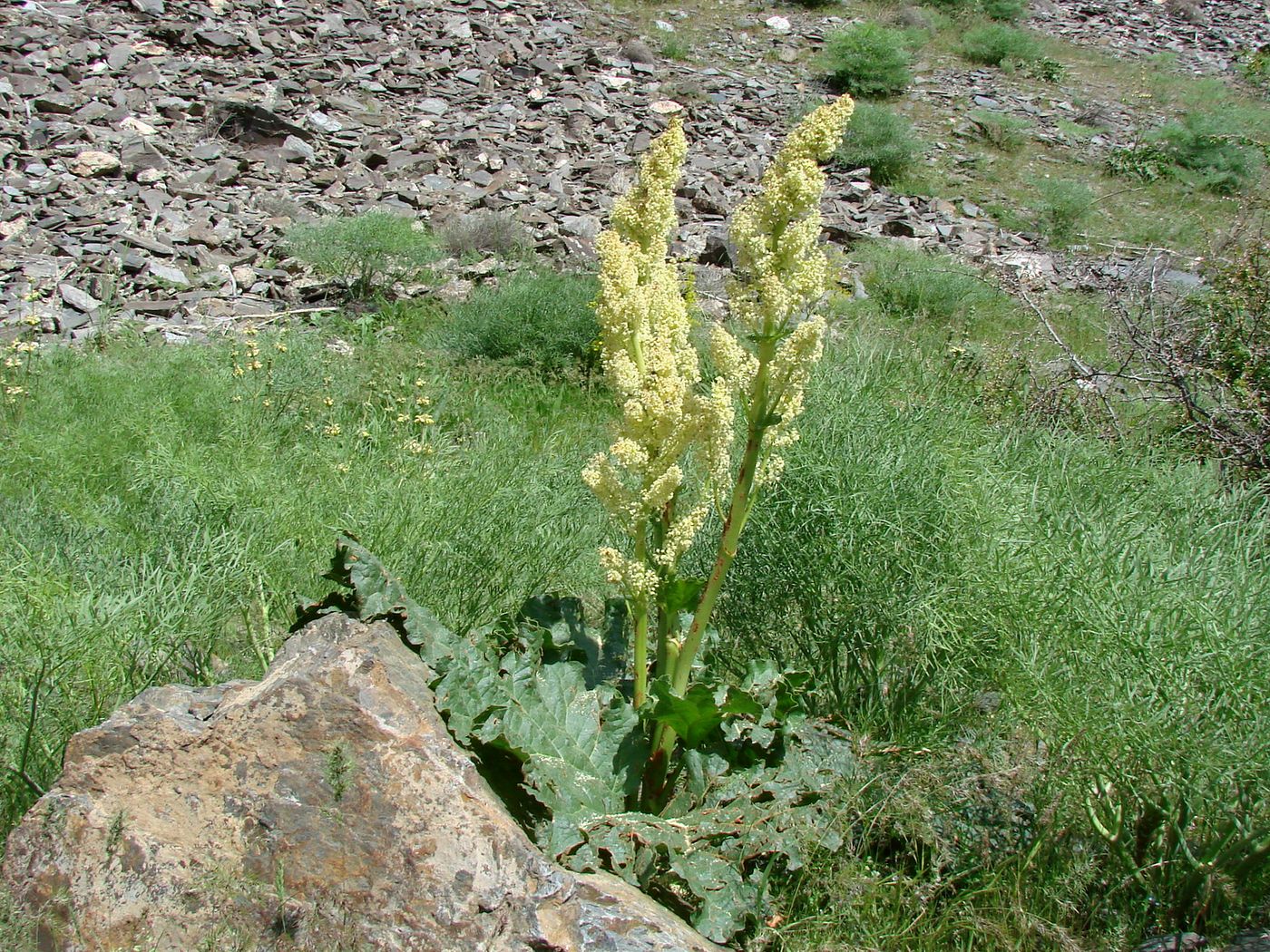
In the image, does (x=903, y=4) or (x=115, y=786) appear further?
(x=903, y=4)

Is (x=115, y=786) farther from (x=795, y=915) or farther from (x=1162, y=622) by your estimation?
(x=1162, y=622)

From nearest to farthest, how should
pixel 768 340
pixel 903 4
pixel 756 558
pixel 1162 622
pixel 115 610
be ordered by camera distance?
1. pixel 768 340
2. pixel 1162 622
3. pixel 115 610
4. pixel 756 558
5. pixel 903 4

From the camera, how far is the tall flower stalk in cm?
226

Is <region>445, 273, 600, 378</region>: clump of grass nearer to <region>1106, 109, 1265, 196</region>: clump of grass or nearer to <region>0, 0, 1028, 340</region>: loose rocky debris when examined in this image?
<region>0, 0, 1028, 340</region>: loose rocky debris

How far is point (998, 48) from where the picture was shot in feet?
62.2

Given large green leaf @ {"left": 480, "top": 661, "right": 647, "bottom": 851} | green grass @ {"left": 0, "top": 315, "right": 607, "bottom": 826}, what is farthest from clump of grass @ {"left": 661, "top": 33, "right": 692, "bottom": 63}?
large green leaf @ {"left": 480, "top": 661, "right": 647, "bottom": 851}

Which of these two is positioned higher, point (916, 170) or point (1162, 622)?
point (1162, 622)

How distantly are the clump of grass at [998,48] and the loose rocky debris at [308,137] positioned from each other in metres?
3.84

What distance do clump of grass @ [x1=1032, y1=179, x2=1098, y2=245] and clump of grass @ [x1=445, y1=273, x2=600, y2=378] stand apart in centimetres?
764

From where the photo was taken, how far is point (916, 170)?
47.2 feet

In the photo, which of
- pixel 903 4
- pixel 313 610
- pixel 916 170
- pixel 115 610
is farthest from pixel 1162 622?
pixel 903 4

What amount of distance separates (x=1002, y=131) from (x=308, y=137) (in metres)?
10.7

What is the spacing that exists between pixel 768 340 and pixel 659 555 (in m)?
0.57

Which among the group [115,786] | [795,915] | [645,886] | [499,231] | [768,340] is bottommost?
[499,231]
